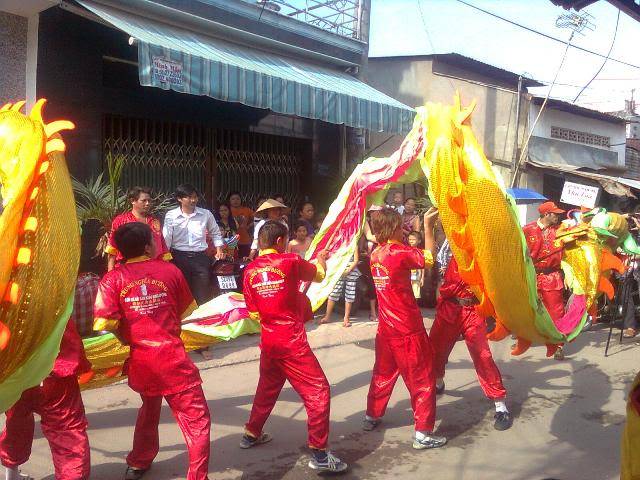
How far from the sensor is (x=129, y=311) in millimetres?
3521

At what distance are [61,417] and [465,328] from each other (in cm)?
293

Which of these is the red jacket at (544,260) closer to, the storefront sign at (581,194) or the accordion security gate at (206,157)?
the storefront sign at (581,194)

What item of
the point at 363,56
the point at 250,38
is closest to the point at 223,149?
the point at 250,38

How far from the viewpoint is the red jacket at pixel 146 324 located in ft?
11.5

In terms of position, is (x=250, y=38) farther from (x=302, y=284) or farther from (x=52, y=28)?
(x=302, y=284)

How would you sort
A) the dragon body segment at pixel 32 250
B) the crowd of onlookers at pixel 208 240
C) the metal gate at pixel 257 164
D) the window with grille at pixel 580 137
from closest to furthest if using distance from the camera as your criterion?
the dragon body segment at pixel 32 250
the crowd of onlookers at pixel 208 240
the metal gate at pixel 257 164
the window with grille at pixel 580 137

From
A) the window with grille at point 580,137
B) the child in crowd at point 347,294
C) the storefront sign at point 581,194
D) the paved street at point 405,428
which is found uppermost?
the window with grille at point 580,137

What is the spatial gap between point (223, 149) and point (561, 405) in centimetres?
599

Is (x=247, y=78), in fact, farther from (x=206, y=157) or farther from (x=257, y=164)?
(x=257, y=164)

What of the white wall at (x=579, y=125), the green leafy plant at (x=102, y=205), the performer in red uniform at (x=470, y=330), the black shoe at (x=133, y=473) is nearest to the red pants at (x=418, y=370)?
the performer in red uniform at (x=470, y=330)

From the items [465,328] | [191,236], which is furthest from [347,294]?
[465,328]

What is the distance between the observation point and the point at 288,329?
4051mm

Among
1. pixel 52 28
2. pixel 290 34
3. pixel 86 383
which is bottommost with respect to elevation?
pixel 86 383

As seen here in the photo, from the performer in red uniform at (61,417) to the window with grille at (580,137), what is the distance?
1378 cm
